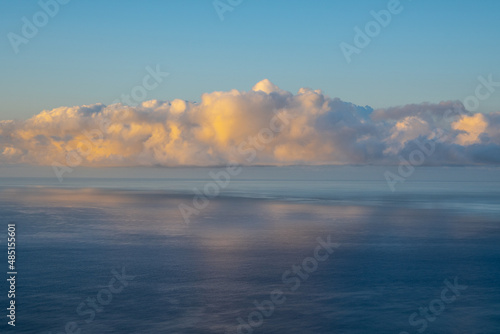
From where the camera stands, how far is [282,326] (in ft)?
111

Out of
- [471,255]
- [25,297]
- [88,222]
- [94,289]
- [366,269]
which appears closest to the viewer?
[25,297]

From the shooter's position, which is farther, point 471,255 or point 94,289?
point 471,255

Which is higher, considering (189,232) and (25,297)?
(189,232)

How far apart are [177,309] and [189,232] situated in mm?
44123

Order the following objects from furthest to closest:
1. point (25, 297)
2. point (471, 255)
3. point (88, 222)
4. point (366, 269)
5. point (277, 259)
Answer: point (88, 222)
point (471, 255)
point (277, 259)
point (366, 269)
point (25, 297)

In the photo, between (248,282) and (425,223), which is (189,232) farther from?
(425,223)

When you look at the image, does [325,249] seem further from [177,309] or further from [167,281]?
[177,309]

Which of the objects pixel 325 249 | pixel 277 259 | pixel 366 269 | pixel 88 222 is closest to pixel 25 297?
pixel 277 259

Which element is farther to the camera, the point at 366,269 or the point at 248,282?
the point at 366,269

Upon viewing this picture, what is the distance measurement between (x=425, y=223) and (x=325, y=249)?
40.4 metres

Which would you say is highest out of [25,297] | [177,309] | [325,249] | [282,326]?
[325,249]

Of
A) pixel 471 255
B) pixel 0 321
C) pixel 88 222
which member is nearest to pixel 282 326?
pixel 0 321

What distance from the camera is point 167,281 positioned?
147 feet

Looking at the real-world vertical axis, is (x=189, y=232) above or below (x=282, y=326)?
above
